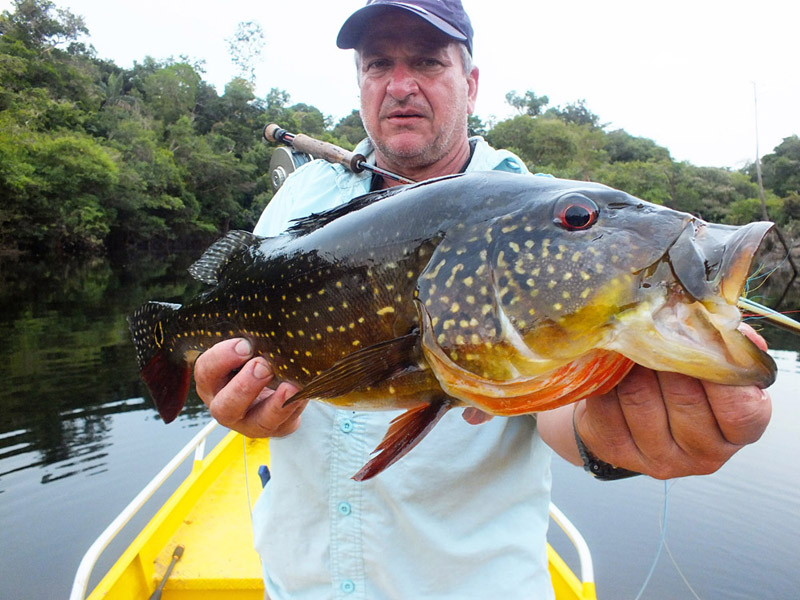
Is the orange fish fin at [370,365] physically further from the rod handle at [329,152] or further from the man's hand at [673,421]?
the rod handle at [329,152]

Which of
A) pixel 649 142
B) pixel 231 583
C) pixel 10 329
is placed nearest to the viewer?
pixel 231 583

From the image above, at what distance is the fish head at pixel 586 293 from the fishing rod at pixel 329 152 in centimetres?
135

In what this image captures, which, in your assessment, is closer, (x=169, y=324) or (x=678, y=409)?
(x=678, y=409)

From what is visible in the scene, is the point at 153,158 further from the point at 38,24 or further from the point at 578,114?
the point at 578,114

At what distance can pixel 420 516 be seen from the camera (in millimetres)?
2383

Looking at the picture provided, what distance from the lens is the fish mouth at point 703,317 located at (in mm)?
1315

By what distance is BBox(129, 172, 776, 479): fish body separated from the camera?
54.0 inches

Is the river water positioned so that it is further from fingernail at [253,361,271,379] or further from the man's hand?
fingernail at [253,361,271,379]

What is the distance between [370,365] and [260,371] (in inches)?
25.9

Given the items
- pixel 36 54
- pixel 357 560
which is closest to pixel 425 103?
pixel 357 560

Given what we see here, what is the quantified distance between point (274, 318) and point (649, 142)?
88597 millimetres

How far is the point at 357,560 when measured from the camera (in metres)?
2.40

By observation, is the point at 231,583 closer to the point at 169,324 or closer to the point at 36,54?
the point at 169,324

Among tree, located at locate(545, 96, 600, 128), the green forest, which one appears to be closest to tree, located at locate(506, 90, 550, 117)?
tree, located at locate(545, 96, 600, 128)
